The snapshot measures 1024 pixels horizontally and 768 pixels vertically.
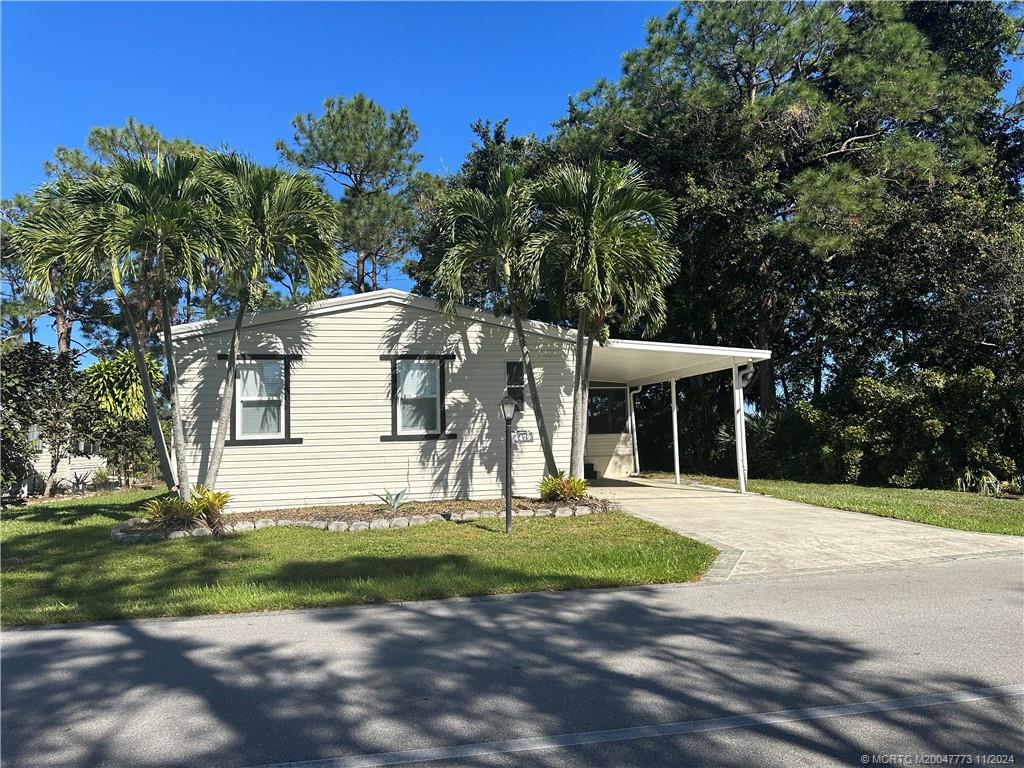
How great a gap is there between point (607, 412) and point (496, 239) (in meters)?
9.84

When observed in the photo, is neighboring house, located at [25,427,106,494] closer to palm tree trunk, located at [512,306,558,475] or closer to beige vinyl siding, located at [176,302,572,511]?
beige vinyl siding, located at [176,302,572,511]

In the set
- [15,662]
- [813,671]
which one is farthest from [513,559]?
[15,662]

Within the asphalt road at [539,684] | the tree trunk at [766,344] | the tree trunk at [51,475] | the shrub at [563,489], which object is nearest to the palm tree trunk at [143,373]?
the asphalt road at [539,684]

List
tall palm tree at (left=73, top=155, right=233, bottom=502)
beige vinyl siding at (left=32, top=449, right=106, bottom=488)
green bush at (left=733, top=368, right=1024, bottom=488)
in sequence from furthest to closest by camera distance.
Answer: beige vinyl siding at (left=32, top=449, right=106, bottom=488) → green bush at (left=733, top=368, right=1024, bottom=488) → tall palm tree at (left=73, top=155, right=233, bottom=502)

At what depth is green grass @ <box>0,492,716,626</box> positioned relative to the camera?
6.36 meters

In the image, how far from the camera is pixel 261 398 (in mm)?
11586

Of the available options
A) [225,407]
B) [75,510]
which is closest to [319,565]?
[225,407]

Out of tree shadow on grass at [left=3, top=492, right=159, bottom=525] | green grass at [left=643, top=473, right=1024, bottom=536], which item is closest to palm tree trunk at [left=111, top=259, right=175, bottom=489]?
tree shadow on grass at [left=3, top=492, right=159, bottom=525]

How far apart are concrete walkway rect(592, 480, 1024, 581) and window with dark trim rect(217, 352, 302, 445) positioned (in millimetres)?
5963

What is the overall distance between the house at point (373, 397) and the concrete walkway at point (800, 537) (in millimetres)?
2702

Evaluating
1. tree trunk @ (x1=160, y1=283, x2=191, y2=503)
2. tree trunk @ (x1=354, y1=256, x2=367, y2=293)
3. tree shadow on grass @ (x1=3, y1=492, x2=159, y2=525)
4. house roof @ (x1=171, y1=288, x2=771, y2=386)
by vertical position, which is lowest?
tree shadow on grass @ (x1=3, y1=492, x2=159, y2=525)

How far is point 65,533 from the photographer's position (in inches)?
401

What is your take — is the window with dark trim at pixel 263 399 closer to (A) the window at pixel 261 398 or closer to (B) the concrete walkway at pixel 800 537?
(A) the window at pixel 261 398

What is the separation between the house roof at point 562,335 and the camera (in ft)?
37.8
